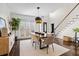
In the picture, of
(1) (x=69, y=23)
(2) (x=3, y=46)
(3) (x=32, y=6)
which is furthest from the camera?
(1) (x=69, y=23)

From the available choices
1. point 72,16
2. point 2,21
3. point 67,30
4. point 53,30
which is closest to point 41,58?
point 2,21

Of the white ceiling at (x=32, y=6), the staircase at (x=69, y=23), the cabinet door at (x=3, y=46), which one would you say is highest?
the white ceiling at (x=32, y=6)

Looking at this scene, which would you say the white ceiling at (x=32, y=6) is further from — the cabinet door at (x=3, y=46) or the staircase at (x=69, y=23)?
the cabinet door at (x=3, y=46)

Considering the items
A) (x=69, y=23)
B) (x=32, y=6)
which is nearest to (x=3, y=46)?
(x=32, y=6)

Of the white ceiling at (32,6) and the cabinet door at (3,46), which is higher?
the white ceiling at (32,6)

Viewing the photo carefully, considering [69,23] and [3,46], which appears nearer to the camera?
[3,46]

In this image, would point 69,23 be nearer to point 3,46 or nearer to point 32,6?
point 32,6

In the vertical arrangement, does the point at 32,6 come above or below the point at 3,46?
above

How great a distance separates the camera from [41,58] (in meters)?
1.19

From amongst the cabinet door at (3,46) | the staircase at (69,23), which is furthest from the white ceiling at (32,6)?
the cabinet door at (3,46)

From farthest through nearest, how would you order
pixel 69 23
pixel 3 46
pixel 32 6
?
pixel 69 23 < pixel 32 6 < pixel 3 46

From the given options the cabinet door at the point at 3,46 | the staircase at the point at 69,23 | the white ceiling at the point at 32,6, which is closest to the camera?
the cabinet door at the point at 3,46

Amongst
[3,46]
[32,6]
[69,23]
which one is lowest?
[3,46]

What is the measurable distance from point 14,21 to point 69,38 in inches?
168
